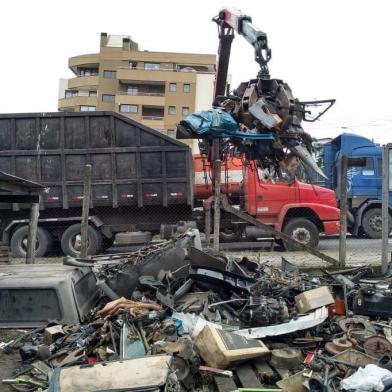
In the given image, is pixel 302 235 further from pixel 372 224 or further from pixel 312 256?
pixel 372 224

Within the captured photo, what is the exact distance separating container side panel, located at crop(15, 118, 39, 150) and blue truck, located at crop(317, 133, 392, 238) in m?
8.77

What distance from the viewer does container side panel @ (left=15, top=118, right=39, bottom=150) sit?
1290 cm

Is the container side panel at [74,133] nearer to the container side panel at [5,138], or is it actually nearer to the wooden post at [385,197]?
the container side panel at [5,138]

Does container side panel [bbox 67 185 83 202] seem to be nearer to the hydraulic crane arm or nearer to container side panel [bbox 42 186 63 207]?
container side panel [bbox 42 186 63 207]

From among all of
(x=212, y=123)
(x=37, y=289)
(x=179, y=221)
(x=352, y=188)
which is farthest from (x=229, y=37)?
(x=37, y=289)

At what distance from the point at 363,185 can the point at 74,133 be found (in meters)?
9.28

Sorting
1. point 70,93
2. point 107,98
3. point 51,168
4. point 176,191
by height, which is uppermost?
point 70,93

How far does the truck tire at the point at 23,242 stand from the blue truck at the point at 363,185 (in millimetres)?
8920

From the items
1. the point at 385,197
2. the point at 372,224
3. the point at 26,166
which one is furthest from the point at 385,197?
the point at 26,166

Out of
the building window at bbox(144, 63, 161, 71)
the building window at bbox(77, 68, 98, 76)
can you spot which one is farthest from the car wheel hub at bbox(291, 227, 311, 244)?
the building window at bbox(77, 68, 98, 76)

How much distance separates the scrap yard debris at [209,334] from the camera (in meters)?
4.19

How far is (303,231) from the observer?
1314 cm

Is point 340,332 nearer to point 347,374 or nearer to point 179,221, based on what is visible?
point 347,374


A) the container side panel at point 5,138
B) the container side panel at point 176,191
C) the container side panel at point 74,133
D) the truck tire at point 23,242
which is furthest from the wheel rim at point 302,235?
the container side panel at point 5,138
